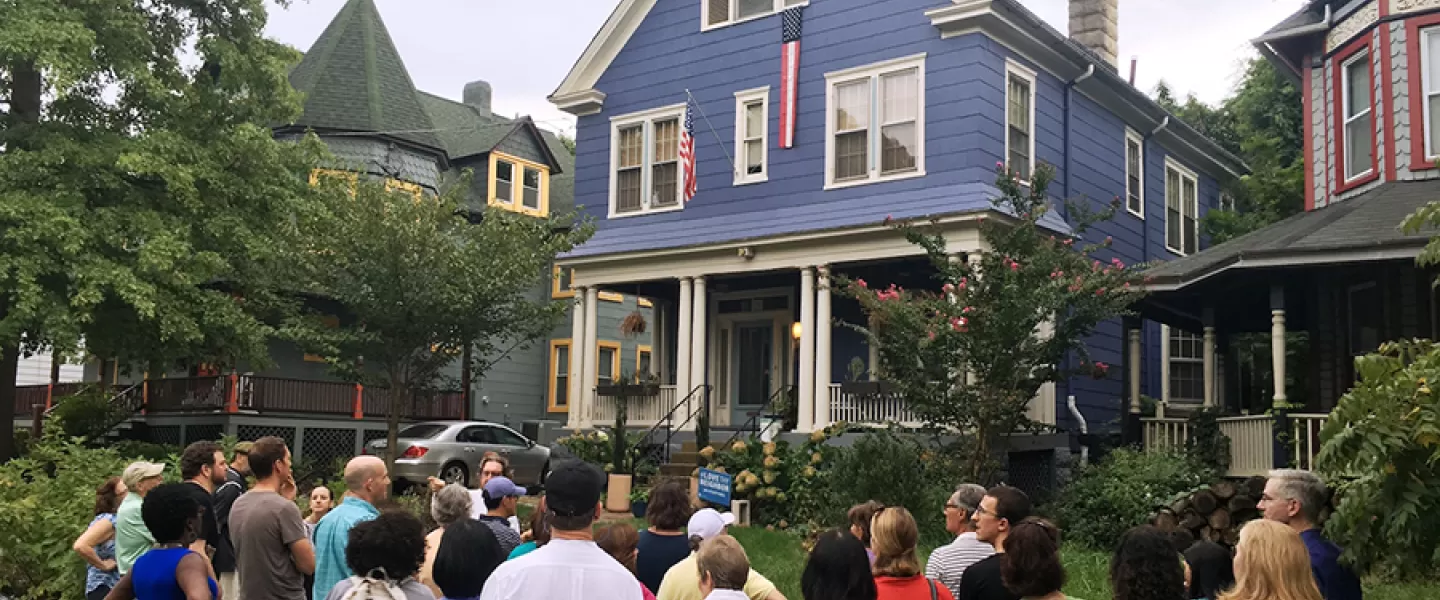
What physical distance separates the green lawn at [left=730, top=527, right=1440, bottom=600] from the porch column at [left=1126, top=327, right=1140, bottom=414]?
368 cm

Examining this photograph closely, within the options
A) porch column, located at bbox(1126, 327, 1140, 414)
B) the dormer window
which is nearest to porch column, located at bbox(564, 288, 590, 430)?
porch column, located at bbox(1126, 327, 1140, 414)

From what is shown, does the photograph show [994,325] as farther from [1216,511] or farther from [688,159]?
[688,159]

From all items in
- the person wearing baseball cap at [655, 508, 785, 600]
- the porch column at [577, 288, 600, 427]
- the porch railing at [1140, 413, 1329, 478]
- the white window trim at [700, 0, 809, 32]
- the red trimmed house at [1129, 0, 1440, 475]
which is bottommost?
the person wearing baseball cap at [655, 508, 785, 600]

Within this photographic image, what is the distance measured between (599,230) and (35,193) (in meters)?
8.71

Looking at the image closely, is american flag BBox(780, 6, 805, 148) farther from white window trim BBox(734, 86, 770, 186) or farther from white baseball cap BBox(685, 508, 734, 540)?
white baseball cap BBox(685, 508, 734, 540)

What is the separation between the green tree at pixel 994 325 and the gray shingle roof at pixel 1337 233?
3.62 feet

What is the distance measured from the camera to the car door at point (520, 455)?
77.7 feet

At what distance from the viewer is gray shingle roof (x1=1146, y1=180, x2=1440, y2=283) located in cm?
1448

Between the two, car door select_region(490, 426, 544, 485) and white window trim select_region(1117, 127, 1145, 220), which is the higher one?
white window trim select_region(1117, 127, 1145, 220)

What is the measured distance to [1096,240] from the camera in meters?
22.5

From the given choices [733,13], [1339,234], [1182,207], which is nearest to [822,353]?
[733,13]

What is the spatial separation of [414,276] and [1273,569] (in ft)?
56.8

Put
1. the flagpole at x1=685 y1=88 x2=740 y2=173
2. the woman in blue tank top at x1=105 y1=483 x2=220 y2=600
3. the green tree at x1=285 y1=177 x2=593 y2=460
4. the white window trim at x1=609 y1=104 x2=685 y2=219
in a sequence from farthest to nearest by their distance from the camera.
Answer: the white window trim at x1=609 y1=104 x2=685 y2=219 < the flagpole at x1=685 y1=88 x2=740 y2=173 < the green tree at x1=285 y1=177 x2=593 y2=460 < the woman in blue tank top at x1=105 y1=483 x2=220 y2=600

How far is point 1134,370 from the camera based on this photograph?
61.0 feet
